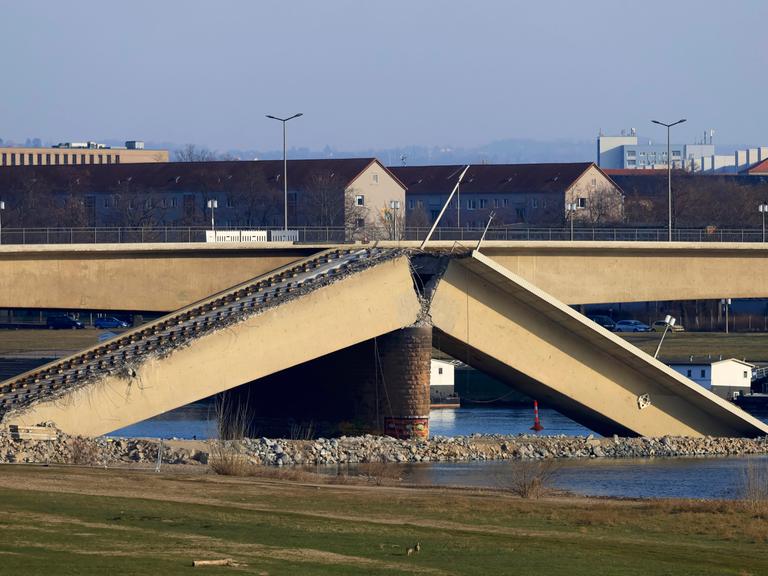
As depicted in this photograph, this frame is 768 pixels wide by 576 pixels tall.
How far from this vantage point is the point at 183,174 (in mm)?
122812

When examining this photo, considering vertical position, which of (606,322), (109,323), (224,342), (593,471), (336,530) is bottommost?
(593,471)

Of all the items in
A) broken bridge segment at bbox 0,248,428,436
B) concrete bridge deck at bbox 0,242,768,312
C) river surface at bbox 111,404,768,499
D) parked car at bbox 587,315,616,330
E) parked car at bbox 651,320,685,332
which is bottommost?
river surface at bbox 111,404,768,499

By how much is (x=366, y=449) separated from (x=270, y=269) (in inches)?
326

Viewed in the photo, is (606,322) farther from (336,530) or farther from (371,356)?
(336,530)

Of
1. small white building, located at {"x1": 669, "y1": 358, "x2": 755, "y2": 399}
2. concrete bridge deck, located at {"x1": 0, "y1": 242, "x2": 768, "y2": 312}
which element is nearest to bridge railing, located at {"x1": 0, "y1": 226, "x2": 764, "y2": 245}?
concrete bridge deck, located at {"x1": 0, "y1": 242, "x2": 768, "y2": 312}

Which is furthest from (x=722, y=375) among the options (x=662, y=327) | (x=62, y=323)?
(x=62, y=323)

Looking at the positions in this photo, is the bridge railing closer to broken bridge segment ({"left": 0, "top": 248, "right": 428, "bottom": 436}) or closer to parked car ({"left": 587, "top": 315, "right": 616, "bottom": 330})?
broken bridge segment ({"left": 0, "top": 248, "right": 428, "bottom": 436})

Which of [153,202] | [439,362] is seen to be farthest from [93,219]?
[439,362]

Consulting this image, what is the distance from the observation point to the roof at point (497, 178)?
460 feet

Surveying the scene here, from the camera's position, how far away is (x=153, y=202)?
113 m

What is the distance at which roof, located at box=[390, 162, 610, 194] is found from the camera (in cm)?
14025

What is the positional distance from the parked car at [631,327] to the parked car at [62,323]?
39705 millimetres

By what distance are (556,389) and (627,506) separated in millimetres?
25422

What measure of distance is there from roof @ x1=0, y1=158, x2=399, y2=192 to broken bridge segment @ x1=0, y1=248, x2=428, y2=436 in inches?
2421
